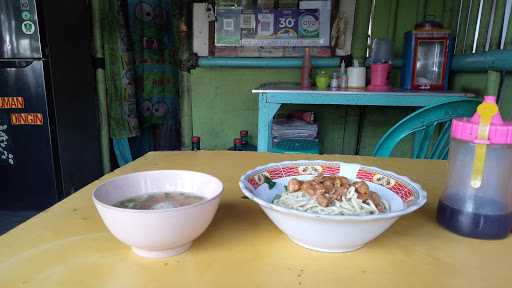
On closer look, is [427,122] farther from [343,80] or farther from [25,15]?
[25,15]

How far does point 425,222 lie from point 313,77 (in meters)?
2.06

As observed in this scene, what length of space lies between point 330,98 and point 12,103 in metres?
1.74

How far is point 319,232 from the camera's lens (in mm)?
416

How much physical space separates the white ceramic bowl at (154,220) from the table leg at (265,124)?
1346 millimetres

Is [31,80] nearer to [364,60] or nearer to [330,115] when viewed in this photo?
[330,115]

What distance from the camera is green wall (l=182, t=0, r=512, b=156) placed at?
94.9 inches

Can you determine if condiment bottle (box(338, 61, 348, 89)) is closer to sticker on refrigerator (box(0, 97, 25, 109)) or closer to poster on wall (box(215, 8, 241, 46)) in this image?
poster on wall (box(215, 8, 241, 46))

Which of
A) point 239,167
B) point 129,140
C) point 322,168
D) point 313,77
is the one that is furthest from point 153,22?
point 322,168

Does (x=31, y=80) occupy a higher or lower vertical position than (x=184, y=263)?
higher

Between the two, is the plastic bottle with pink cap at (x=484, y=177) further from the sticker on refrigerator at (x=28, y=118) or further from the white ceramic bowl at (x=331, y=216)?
the sticker on refrigerator at (x=28, y=118)

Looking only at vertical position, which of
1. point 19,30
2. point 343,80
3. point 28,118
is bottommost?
point 28,118

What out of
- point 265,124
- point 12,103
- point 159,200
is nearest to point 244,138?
point 265,124

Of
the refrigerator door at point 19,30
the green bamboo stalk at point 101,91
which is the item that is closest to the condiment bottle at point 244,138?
the green bamboo stalk at point 101,91

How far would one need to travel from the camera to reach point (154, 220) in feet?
1.23
